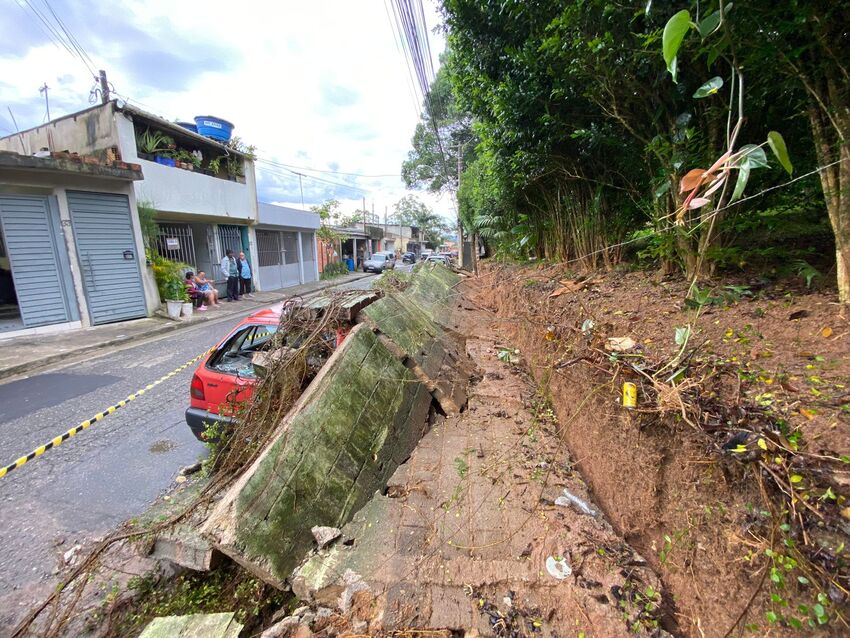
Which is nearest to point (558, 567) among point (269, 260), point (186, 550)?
point (186, 550)

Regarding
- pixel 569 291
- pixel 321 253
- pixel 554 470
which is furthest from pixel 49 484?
pixel 321 253

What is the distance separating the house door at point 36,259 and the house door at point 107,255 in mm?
351

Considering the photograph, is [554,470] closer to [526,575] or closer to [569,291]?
[526,575]

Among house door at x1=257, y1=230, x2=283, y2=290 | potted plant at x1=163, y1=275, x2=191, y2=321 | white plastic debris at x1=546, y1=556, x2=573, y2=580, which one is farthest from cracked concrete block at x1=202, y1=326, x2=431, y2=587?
house door at x1=257, y1=230, x2=283, y2=290

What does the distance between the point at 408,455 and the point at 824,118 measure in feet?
12.0

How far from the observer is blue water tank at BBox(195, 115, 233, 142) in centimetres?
1223

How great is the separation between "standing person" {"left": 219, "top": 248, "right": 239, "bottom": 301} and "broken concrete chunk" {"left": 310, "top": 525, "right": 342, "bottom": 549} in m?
12.6

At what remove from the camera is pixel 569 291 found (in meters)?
4.55

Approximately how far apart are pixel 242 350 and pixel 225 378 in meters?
0.47

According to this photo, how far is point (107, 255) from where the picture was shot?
8.68 m

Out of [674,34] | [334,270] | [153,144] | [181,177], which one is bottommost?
[334,270]

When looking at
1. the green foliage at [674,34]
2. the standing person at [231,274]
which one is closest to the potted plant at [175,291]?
the standing person at [231,274]

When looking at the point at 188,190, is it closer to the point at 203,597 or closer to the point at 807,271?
the point at 203,597

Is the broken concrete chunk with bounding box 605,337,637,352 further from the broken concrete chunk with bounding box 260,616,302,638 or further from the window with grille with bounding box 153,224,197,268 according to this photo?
the window with grille with bounding box 153,224,197,268
